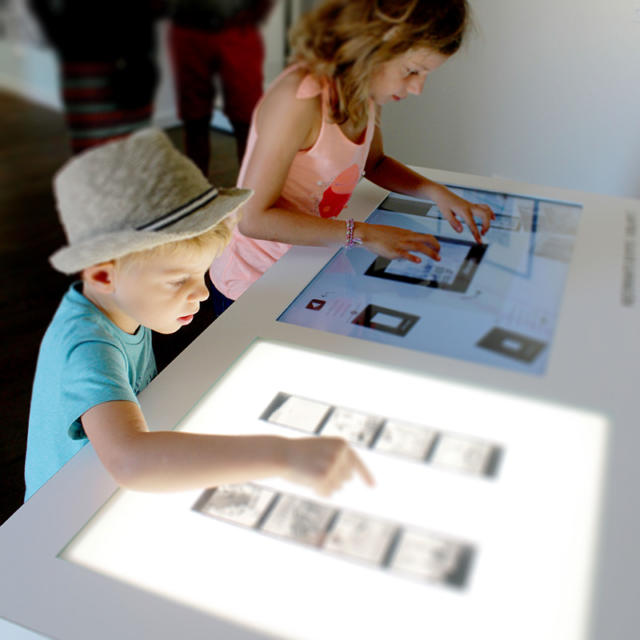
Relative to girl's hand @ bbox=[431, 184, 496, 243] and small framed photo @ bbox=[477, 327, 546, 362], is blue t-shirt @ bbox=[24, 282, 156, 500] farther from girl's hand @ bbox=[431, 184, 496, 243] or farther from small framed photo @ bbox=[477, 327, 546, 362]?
girl's hand @ bbox=[431, 184, 496, 243]

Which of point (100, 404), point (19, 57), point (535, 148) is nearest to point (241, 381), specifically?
point (100, 404)

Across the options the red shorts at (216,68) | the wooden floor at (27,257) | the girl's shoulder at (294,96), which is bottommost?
the wooden floor at (27,257)

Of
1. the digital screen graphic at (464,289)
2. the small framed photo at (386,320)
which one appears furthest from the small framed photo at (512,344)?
the small framed photo at (386,320)

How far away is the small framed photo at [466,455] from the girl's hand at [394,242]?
1.41ft

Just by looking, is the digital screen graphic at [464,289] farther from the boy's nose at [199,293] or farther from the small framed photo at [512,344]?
the boy's nose at [199,293]

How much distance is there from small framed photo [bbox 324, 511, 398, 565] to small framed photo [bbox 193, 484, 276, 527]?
8 centimetres

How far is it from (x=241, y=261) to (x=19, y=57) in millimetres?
689

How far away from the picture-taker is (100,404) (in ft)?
2.40

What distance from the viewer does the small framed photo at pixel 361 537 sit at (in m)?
0.63

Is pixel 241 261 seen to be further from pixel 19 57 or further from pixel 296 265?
pixel 19 57

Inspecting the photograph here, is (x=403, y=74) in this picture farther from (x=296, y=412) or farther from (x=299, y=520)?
(x=299, y=520)

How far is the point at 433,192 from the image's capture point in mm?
1247

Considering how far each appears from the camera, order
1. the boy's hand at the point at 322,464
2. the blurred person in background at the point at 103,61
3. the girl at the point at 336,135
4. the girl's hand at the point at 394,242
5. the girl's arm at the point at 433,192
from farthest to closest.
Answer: the girl's arm at the point at 433,192, the girl's hand at the point at 394,242, the girl at the point at 336,135, the boy's hand at the point at 322,464, the blurred person in background at the point at 103,61

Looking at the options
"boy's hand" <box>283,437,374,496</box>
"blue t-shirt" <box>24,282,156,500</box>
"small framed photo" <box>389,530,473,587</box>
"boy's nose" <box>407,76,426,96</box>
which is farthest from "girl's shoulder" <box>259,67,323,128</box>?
"small framed photo" <box>389,530,473,587</box>
